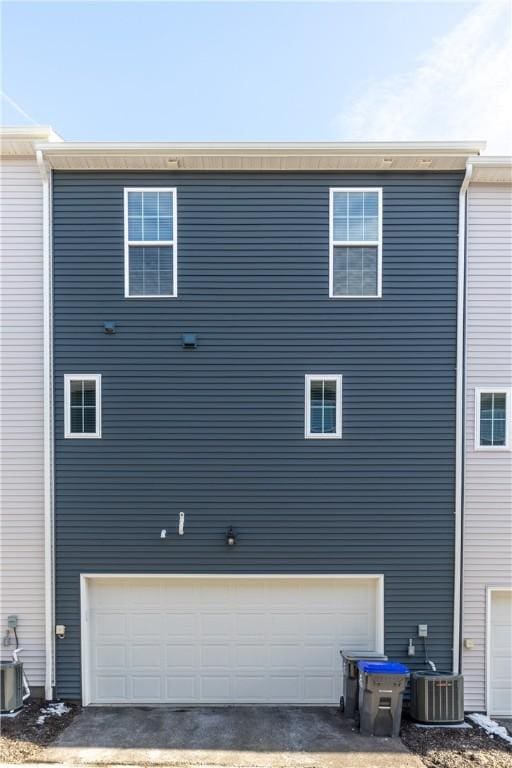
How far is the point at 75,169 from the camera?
20.6ft

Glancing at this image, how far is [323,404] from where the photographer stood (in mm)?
6270

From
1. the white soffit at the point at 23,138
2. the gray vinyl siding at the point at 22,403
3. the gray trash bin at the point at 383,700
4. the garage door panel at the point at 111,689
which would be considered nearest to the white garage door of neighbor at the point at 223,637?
the garage door panel at the point at 111,689

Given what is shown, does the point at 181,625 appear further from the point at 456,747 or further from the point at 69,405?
the point at 456,747

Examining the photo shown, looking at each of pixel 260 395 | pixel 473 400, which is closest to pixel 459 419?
pixel 473 400

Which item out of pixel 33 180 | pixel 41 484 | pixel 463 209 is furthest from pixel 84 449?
pixel 463 209

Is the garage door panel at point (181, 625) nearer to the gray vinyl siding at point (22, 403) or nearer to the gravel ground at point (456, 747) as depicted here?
the gray vinyl siding at point (22, 403)

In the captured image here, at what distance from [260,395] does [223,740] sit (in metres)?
4.16

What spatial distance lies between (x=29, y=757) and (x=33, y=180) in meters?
7.18

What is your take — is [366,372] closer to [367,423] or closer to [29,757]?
[367,423]

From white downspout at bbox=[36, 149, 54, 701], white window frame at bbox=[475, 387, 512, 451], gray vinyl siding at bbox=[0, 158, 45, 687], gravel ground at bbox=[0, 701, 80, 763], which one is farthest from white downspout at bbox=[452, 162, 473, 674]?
gray vinyl siding at bbox=[0, 158, 45, 687]

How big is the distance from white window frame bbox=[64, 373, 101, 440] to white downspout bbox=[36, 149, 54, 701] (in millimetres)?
218

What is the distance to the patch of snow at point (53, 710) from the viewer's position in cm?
570

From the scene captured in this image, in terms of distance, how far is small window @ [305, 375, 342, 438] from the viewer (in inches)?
245

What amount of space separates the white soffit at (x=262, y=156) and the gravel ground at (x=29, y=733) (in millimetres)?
7220
